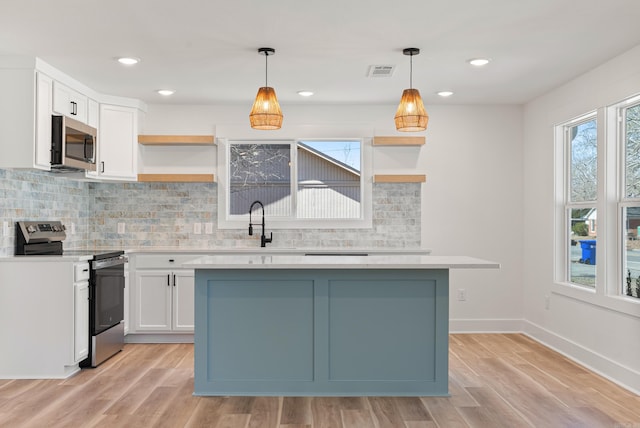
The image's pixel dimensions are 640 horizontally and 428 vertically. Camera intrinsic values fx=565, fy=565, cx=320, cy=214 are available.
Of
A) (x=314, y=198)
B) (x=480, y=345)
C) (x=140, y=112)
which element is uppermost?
(x=140, y=112)

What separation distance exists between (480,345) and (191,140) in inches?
138

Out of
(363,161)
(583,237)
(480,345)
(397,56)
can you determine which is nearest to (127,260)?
(363,161)

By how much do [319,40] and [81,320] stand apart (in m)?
2.82

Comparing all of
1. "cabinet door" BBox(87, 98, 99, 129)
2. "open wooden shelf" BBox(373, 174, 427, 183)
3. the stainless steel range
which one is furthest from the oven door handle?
"open wooden shelf" BBox(373, 174, 427, 183)

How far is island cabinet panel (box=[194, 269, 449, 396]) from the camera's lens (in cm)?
379

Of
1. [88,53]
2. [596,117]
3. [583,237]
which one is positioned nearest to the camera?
[88,53]

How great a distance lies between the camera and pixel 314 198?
6.07 metres

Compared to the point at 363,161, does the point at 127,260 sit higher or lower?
lower

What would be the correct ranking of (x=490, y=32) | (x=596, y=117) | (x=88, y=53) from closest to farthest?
(x=490, y=32) → (x=88, y=53) → (x=596, y=117)

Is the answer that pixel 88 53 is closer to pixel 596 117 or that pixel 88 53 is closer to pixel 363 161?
pixel 363 161

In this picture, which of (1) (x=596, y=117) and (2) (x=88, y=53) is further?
(1) (x=596, y=117)

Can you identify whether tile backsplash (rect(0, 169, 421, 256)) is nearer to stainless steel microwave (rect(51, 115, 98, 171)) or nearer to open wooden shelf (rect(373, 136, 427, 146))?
open wooden shelf (rect(373, 136, 427, 146))

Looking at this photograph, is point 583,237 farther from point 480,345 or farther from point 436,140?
point 436,140

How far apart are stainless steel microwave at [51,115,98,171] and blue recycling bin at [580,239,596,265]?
432cm
